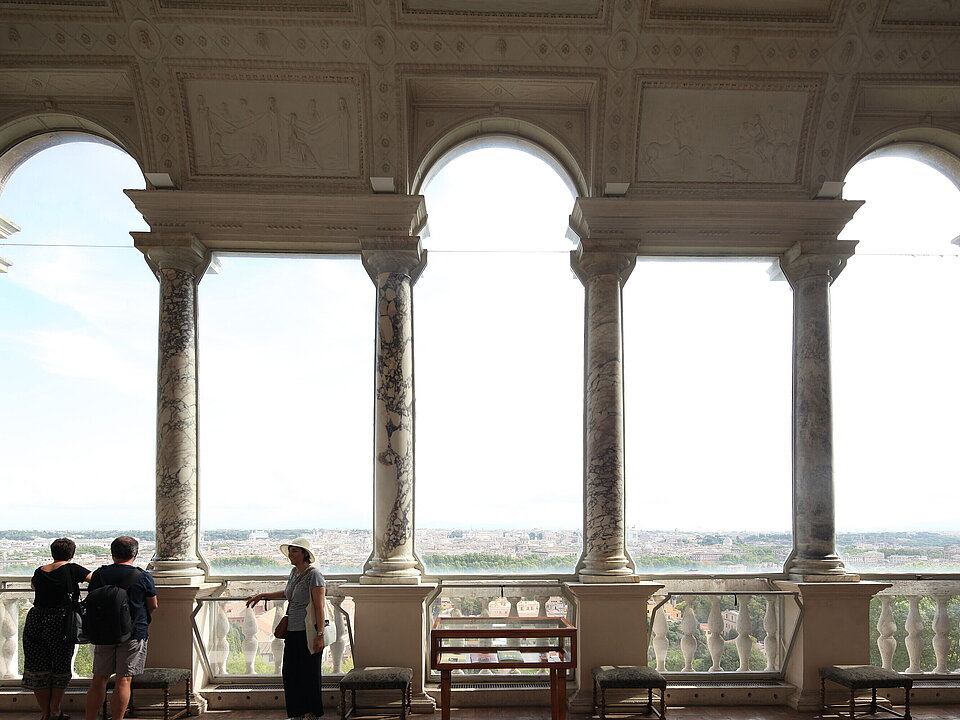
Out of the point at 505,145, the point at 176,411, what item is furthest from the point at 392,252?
the point at 176,411

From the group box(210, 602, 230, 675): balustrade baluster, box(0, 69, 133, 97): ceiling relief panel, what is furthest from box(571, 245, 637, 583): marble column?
box(0, 69, 133, 97): ceiling relief panel

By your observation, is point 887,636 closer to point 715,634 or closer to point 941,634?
point 941,634

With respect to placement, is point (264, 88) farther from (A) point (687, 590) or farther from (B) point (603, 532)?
(A) point (687, 590)

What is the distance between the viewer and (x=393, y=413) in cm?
811

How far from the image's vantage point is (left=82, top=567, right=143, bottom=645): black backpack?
6492 millimetres

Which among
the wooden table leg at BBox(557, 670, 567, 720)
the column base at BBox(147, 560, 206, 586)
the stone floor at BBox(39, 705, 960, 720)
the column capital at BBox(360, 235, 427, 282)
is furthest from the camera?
the column capital at BBox(360, 235, 427, 282)

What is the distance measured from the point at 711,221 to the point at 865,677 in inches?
185

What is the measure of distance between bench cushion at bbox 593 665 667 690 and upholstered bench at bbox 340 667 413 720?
176cm

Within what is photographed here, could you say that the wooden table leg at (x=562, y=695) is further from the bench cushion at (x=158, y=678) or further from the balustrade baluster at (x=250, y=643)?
the bench cushion at (x=158, y=678)

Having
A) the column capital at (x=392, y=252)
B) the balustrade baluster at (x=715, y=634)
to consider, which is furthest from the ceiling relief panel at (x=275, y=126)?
the balustrade baluster at (x=715, y=634)

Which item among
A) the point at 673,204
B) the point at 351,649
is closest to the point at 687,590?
the point at 351,649

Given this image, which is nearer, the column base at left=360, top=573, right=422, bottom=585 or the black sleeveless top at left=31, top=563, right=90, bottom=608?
the black sleeveless top at left=31, top=563, right=90, bottom=608

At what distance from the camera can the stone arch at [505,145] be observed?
340 inches

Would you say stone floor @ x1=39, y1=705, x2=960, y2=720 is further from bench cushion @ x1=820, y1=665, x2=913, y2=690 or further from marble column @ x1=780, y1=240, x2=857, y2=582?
marble column @ x1=780, y1=240, x2=857, y2=582
